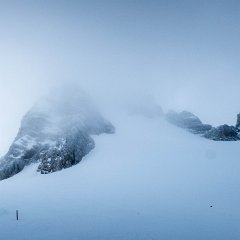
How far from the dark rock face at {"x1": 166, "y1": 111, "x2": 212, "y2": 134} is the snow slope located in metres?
20.1

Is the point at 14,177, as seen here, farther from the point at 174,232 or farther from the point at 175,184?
the point at 174,232

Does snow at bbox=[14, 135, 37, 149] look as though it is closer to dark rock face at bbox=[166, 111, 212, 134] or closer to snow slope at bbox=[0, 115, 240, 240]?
snow slope at bbox=[0, 115, 240, 240]

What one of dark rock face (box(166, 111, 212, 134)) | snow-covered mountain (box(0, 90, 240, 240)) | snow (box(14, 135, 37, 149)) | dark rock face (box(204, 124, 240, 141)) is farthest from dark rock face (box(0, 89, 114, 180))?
dark rock face (box(204, 124, 240, 141))

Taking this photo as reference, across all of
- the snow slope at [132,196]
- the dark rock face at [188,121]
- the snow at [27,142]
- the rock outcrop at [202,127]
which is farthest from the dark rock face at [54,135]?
the rock outcrop at [202,127]

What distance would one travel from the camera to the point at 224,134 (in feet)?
217

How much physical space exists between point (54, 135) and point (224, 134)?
1647 inches

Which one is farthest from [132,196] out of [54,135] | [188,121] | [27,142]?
[188,121]

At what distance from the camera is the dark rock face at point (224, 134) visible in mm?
65312

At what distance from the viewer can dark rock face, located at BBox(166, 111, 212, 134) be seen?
251 feet

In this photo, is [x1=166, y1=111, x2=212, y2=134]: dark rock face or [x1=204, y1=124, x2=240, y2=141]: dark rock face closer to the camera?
[x1=204, y1=124, x2=240, y2=141]: dark rock face

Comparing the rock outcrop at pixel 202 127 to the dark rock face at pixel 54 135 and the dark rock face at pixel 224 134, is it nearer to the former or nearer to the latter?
the dark rock face at pixel 224 134

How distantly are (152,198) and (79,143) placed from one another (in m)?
24.4

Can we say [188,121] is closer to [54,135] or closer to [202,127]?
[202,127]

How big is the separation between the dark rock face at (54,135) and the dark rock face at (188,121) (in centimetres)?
2453
